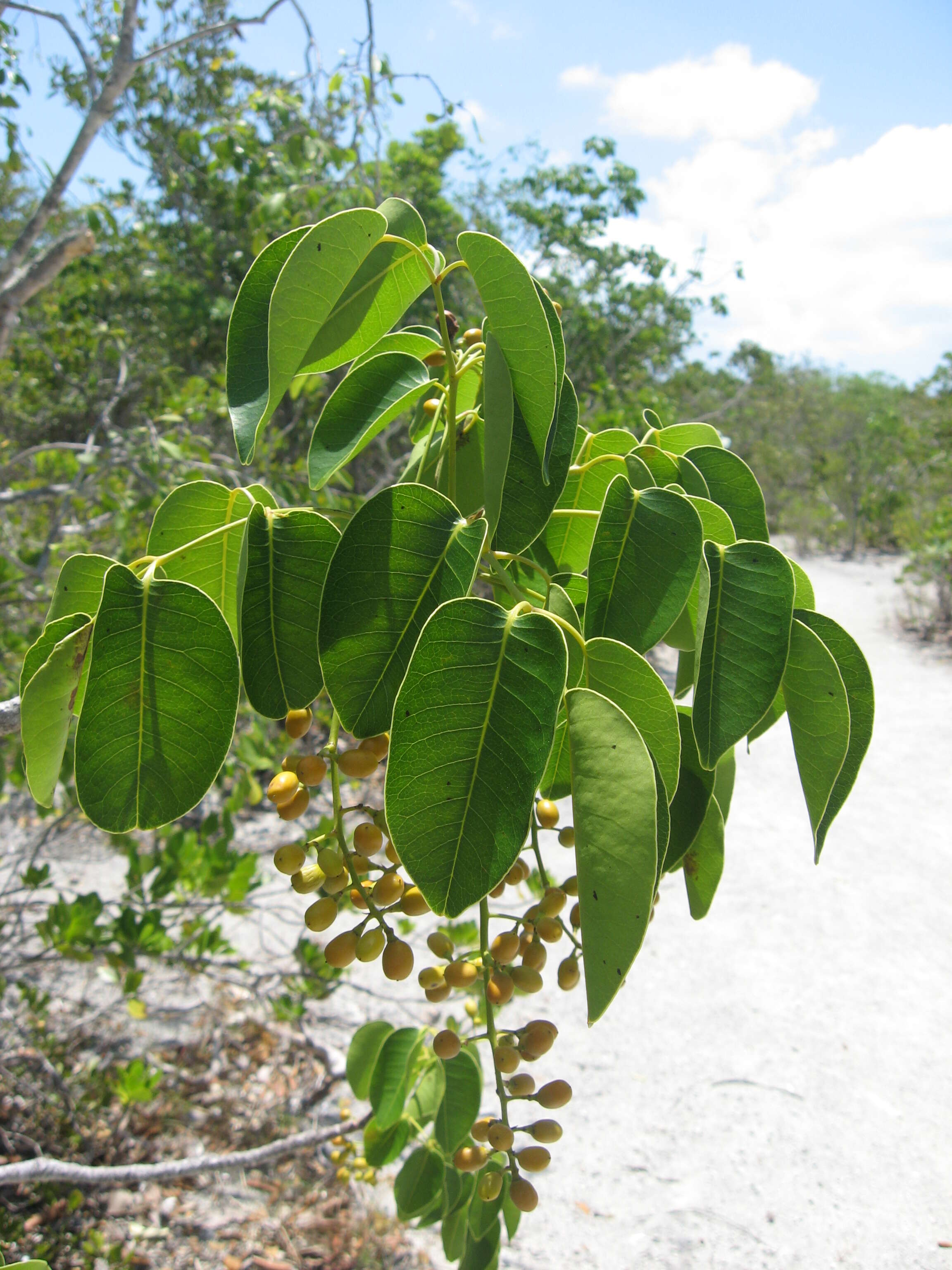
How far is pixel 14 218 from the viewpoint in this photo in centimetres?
820

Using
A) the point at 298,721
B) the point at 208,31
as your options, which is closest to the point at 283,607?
the point at 298,721

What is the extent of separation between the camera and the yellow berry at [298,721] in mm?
495

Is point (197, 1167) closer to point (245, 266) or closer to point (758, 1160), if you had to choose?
A: point (758, 1160)

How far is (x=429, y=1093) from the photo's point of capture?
3.01ft

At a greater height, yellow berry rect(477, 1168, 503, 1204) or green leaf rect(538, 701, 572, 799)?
green leaf rect(538, 701, 572, 799)

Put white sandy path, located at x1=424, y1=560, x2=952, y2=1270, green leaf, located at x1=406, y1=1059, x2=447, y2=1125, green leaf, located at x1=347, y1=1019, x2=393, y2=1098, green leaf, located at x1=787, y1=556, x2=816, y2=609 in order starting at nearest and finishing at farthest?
green leaf, located at x1=787, y1=556, x2=816, y2=609 < green leaf, located at x1=406, y1=1059, x2=447, y2=1125 < green leaf, located at x1=347, y1=1019, x2=393, y2=1098 < white sandy path, located at x1=424, y1=560, x2=952, y2=1270

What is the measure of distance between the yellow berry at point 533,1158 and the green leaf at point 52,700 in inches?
18.7

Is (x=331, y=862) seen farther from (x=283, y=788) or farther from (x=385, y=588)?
(x=385, y=588)

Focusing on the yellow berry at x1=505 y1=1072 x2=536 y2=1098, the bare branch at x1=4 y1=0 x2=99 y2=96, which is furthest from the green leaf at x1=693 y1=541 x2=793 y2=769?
the bare branch at x1=4 y1=0 x2=99 y2=96

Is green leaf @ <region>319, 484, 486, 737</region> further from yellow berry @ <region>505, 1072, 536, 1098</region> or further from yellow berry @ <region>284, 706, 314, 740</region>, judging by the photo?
yellow berry @ <region>505, 1072, 536, 1098</region>

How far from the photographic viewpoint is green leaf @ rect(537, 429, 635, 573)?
0.61 m

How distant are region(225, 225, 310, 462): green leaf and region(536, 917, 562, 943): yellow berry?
1.24 feet

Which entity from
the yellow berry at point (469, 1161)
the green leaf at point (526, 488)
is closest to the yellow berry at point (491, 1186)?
the yellow berry at point (469, 1161)

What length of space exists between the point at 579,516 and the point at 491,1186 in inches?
21.6
